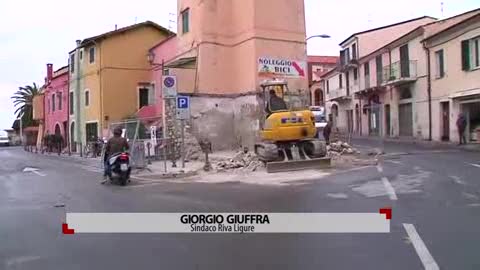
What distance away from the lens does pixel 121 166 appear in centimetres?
1516

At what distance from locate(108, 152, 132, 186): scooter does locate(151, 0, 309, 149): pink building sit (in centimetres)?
1125

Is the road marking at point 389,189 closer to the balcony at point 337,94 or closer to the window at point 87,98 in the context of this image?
the window at point 87,98

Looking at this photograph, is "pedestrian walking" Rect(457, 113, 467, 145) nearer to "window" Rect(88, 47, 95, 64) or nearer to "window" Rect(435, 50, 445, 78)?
"window" Rect(435, 50, 445, 78)

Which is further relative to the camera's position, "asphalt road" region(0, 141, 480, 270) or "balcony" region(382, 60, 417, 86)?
"balcony" region(382, 60, 417, 86)

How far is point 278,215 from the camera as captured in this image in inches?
348

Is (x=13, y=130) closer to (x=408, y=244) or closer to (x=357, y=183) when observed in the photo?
(x=357, y=183)

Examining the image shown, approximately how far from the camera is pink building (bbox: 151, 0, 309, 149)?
26.1 metres

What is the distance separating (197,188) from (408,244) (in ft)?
25.8

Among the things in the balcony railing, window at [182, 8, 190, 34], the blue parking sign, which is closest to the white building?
the balcony railing

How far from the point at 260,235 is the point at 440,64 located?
30485mm

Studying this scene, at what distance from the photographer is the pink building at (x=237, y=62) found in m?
26.1

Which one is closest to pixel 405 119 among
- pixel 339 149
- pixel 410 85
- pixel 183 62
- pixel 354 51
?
pixel 410 85

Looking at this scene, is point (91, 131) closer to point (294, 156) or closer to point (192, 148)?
point (192, 148)

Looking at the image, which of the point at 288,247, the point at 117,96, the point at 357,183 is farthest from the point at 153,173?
the point at 117,96
